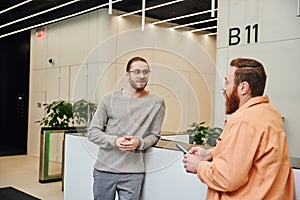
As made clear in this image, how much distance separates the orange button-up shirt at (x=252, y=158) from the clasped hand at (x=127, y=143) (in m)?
0.55

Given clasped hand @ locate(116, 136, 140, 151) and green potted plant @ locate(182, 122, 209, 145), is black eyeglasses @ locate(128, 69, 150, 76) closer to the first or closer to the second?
clasped hand @ locate(116, 136, 140, 151)

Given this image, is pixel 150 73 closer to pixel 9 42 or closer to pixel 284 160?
pixel 284 160

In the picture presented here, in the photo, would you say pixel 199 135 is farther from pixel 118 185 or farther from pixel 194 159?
pixel 194 159

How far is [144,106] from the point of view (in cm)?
159

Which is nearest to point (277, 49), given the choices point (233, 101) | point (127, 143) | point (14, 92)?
point (127, 143)

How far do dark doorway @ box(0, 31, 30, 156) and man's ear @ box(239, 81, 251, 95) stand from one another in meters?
6.10

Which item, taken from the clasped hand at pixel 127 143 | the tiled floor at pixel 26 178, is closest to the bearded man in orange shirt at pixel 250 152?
the clasped hand at pixel 127 143

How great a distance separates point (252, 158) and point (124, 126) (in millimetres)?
764

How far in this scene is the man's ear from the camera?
108 cm

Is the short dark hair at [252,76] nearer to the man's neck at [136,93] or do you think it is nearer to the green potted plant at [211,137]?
the man's neck at [136,93]

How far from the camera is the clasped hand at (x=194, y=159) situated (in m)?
1.15

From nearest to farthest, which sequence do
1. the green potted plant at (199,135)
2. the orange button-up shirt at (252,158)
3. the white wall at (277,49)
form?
the orange button-up shirt at (252,158)
the green potted plant at (199,135)
the white wall at (277,49)

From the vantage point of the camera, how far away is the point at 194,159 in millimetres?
1162

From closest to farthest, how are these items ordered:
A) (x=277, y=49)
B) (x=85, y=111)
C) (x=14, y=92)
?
1. (x=85, y=111)
2. (x=277, y=49)
3. (x=14, y=92)
